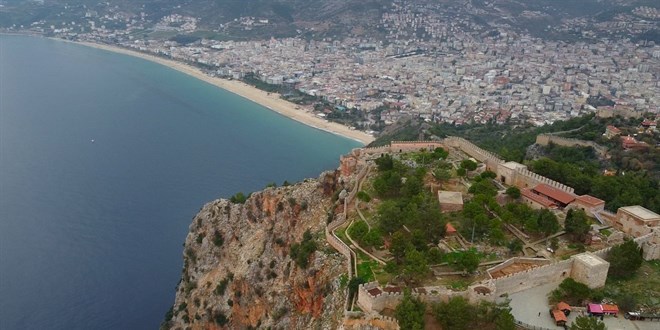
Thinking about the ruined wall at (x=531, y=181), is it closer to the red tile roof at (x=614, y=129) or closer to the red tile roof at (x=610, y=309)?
the red tile roof at (x=610, y=309)

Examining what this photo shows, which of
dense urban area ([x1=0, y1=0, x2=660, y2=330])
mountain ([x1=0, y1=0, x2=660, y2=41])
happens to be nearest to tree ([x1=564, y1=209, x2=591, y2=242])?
dense urban area ([x1=0, y1=0, x2=660, y2=330])

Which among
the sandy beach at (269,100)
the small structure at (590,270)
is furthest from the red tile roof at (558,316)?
the sandy beach at (269,100)

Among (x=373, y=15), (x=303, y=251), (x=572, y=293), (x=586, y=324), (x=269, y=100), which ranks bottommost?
(x=269, y=100)

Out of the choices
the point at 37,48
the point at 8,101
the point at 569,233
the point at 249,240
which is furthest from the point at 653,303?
the point at 37,48

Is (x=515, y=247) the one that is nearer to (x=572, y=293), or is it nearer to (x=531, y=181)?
(x=572, y=293)

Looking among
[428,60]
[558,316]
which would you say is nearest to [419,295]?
[558,316]

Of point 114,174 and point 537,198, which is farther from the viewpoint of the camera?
point 114,174
